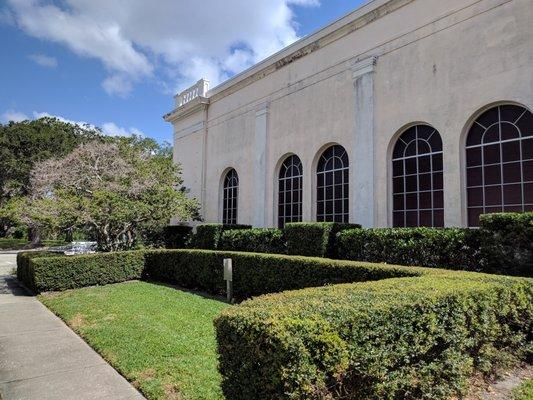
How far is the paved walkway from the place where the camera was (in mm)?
4957

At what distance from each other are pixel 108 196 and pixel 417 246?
10.4 m

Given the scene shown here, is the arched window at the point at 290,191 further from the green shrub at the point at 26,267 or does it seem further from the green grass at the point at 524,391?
the green grass at the point at 524,391

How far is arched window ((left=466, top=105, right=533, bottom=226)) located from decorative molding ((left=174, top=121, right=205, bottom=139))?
14.8 m

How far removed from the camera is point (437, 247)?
9.17 metres

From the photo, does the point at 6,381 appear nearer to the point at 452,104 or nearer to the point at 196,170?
the point at 452,104

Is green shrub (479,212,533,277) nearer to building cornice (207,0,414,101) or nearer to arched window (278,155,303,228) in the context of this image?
building cornice (207,0,414,101)

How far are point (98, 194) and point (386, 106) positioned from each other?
9824 millimetres

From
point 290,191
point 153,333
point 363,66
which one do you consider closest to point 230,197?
point 290,191

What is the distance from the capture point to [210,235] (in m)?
17.5

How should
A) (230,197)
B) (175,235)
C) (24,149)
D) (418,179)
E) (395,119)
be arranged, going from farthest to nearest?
(24,149) → (175,235) → (230,197) → (395,119) → (418,179)

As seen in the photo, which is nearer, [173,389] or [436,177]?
[173,389]

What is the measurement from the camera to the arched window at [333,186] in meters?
14.5

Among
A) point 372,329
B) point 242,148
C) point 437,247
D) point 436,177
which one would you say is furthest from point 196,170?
point 372,329

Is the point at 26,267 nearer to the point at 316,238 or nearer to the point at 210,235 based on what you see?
the point at 210,235
